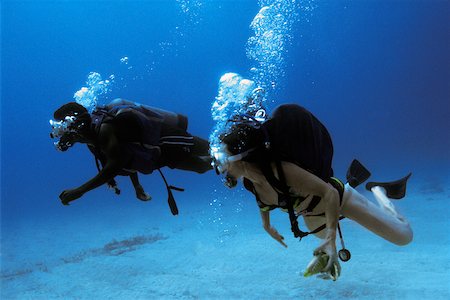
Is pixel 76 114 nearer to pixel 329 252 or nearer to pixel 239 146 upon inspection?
pixel 239 146

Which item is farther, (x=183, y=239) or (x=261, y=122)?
(x=183, y=239)

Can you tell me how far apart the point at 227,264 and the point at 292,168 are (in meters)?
6.35

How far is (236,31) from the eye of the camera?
215ft

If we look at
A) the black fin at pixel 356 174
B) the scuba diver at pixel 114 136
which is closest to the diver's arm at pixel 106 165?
the scuba diver at pixel 114 136

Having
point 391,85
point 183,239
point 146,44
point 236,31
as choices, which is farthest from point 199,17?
point 183,239

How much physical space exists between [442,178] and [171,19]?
4780 cm

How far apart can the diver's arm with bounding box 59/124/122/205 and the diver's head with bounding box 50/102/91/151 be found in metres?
0.27

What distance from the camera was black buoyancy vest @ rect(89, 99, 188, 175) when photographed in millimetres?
4297

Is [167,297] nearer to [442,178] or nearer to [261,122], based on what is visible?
[261,122]

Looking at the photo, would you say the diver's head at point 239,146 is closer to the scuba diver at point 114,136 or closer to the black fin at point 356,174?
the scuba diver at point 114,136

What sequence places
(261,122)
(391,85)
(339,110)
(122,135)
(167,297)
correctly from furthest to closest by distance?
(339,110) → (391,85) → (167,297) → (122,135) → (261,122)

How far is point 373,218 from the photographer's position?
3.86 m

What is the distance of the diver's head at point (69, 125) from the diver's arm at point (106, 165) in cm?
27

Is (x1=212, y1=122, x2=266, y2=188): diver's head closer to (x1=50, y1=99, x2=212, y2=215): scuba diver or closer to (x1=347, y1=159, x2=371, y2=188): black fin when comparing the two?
(x1=50, y1=99, x2=212, y2=215): scuba diver
